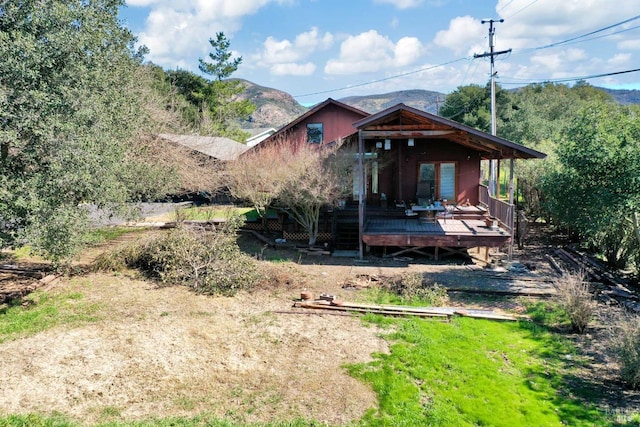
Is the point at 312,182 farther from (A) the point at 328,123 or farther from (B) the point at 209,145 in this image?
(B) the point at 209,145

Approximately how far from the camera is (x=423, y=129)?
1353 centimetres

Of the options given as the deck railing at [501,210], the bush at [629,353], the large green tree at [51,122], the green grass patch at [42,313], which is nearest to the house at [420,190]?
the deck railing at [501,210]

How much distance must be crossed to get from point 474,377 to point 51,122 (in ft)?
28.5

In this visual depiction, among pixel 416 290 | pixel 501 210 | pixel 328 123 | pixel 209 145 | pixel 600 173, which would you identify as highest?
pixel 328 123

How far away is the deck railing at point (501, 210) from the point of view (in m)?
12.6

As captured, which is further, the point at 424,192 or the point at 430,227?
the point at 424,192

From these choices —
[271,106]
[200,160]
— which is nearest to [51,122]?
[200,160]

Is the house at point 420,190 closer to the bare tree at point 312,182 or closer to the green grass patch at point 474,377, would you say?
the bare tree at point 312,182

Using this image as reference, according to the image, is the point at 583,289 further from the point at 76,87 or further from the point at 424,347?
the point at 76,87

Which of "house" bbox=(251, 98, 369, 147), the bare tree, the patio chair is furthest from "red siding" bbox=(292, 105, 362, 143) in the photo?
the bare tree

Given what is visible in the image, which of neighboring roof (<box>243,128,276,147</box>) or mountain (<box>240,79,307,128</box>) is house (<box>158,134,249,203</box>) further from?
mountain (<box>240,79,307,128</box>)

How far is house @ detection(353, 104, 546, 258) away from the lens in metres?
12.9

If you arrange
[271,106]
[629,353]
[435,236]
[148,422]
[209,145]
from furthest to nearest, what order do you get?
[271,106] → [209,145] → [435,236] → [629,353] → [148,422]

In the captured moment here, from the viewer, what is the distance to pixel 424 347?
704cm
